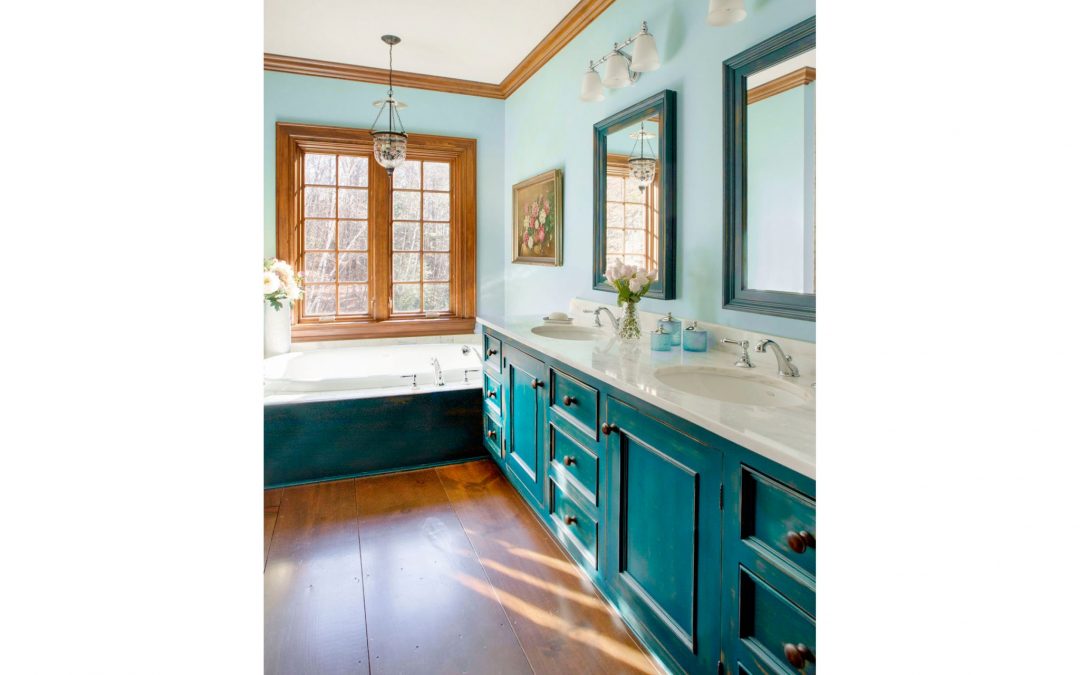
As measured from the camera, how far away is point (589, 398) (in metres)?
1.90

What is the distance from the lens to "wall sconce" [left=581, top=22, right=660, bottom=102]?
2.33 meters

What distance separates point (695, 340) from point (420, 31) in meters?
2.51

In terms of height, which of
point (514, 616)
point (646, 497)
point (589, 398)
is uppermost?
point (589, 398)

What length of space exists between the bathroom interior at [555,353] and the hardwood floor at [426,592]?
11mm

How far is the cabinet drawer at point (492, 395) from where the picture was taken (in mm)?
2908

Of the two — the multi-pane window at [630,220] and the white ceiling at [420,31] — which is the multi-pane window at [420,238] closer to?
the white ceiling at [420,31]

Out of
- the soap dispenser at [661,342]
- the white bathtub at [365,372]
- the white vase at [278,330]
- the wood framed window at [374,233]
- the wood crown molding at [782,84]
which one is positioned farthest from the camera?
the wood framed window at [374,233]

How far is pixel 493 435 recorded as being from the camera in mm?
3047

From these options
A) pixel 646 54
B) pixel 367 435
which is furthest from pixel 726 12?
pixel 367 435

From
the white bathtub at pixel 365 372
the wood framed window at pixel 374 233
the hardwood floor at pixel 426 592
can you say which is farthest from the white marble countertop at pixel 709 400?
the wood framed window at pixel 374 233

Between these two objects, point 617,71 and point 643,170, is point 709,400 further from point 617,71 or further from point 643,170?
point 617,71
